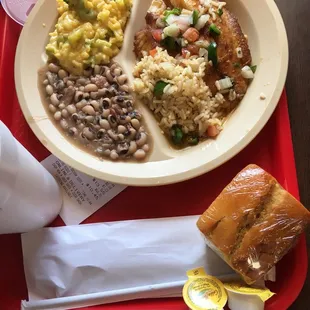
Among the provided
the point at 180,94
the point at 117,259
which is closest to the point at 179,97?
the point at 180,94

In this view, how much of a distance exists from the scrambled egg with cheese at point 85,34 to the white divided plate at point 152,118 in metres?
0.05

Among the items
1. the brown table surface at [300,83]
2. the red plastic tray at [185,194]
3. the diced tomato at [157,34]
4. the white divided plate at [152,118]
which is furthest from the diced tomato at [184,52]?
the brown table surface at [300,83]

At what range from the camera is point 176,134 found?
1778 millimetres

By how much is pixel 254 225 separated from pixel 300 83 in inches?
39.1

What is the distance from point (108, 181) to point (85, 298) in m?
0.39

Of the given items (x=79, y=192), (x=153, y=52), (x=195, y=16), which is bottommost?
(x=79, y=192)

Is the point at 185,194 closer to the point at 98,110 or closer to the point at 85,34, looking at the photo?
the point at 98,110

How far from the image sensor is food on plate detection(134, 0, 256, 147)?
5.77 ft

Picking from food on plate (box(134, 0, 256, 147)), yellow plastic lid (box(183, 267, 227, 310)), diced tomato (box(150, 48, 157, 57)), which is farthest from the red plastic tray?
diced tomato (box(150, 48, 157, 57))

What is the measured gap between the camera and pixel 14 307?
1702 millimetres

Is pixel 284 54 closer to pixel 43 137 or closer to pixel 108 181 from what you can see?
pixel 108 181

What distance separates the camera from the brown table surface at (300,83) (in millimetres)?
2146

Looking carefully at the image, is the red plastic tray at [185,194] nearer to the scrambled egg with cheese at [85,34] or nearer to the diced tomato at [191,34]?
the diced tomato at [191,34]

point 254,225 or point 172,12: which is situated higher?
point 172,12
